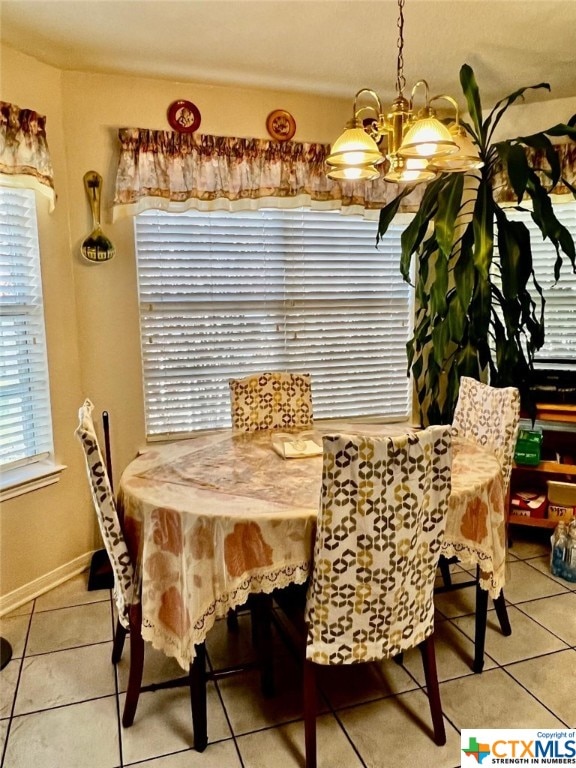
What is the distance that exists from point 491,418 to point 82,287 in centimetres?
211

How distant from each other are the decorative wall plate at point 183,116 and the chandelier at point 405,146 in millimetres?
1185

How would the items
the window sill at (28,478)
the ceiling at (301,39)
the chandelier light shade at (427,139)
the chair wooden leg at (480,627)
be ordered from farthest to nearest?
the window sill at (28,478) → the ceiling at (301,39) → the chair wooden leg at (480,627) → the chandelier light shade at (427,139)

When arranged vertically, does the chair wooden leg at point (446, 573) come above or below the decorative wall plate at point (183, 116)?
below

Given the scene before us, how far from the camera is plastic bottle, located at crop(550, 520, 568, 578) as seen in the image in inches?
107

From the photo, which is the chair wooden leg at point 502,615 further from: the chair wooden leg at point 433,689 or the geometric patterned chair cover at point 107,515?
the geometric patterned chair cover at point 107,515

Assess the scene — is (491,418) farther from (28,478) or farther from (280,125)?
(28,478)

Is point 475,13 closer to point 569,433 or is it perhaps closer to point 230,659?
point 569,433

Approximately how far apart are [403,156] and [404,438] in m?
1.01

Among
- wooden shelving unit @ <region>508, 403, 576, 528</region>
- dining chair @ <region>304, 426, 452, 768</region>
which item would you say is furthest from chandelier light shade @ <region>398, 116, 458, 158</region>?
wooden shelving unit @ <region>508, 403, 576, 528</region>

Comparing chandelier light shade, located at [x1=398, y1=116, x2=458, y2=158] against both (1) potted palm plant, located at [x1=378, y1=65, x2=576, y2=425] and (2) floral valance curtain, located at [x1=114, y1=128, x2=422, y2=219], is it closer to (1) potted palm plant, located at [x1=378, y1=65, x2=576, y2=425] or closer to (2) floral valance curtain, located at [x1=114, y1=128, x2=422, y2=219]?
(1) potted palm plant, located at [x1=378, y1=65, x2=576, y2=425]

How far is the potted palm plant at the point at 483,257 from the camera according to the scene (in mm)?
2525

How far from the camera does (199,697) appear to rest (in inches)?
66.1

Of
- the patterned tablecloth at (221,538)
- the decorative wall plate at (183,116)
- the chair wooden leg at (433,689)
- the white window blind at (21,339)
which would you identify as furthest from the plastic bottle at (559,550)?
the decorative wall plate at (183,116)

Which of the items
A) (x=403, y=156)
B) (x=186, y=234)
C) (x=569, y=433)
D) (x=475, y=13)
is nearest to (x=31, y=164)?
(x=186, y=234)
